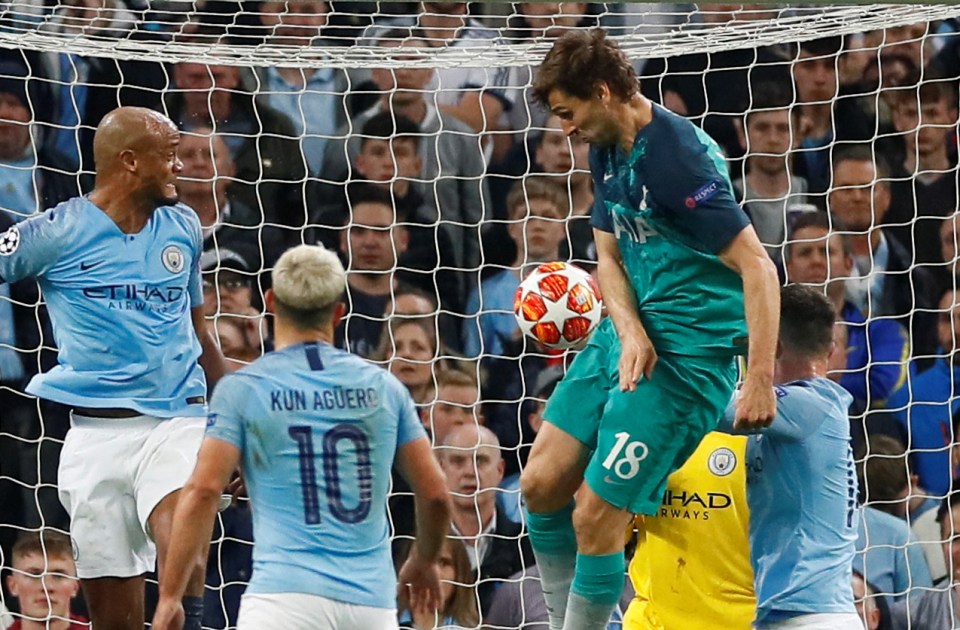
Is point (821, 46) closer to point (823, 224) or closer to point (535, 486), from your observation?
point (823, 224)

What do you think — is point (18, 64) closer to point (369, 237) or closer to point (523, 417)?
point (369, 237)

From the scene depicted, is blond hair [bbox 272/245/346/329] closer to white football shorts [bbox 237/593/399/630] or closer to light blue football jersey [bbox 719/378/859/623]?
white football shorts [bbox 237/593/399/630]

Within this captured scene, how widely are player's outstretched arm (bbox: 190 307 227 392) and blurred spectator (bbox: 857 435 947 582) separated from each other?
2.85 m

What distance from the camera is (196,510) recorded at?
3.68 m

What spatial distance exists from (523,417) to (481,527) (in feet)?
1.81

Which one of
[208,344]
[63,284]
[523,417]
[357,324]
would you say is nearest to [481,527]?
[523,417]

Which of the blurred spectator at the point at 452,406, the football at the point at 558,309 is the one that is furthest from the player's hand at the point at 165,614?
the blurred spectator at the point at 452,406

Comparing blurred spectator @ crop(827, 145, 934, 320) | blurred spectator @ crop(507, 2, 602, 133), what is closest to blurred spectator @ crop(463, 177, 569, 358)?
blurred spectator @ crop(507, 2, 602, 133)

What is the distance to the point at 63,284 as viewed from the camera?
4.87 m

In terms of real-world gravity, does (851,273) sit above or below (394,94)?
below

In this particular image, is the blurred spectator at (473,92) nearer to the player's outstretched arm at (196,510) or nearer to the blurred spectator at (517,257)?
the blurred spectator at (517,257)

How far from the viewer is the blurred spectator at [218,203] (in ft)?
22.9

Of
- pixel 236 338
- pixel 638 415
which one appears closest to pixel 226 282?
pixel 236 338

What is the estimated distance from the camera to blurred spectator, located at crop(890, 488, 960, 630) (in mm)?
6410
